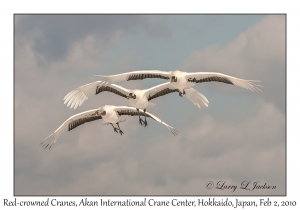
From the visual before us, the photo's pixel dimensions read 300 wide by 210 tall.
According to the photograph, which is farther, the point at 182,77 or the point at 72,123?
the point at 72,123

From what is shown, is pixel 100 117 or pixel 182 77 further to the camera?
pixel 100 117

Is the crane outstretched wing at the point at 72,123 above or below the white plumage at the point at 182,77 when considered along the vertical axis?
below

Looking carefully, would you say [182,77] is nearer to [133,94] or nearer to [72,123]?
[133,94]

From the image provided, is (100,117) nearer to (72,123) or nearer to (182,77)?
(72,123)

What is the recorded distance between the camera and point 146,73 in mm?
32344

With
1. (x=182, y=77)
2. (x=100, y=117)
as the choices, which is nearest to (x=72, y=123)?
(x=100, y=117)

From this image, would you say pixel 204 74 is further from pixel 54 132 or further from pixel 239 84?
pixel 54 132

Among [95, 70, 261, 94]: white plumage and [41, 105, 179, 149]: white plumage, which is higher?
[95, 70, 261, 94]: white plumage

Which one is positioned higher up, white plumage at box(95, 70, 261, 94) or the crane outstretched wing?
white plumage at box(95, 70, 261, 94)

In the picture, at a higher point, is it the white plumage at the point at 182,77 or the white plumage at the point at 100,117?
the white plumage at the point at 182,77
